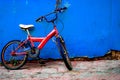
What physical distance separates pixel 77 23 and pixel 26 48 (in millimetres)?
1598

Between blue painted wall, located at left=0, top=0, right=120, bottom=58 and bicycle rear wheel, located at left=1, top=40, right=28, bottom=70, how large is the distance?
1.37 ft

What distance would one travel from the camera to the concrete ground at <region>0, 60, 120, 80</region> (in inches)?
326

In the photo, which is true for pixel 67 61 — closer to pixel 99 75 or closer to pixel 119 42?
pixel 99 75

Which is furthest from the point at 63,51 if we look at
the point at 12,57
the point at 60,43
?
the point at 12,57

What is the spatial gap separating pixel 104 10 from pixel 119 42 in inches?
39.3

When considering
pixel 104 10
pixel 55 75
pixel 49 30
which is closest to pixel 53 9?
pixel 49 30

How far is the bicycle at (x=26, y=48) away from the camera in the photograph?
29.2ft

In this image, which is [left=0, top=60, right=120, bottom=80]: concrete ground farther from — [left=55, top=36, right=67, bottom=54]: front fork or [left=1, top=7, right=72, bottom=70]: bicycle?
[left=55, top=36, right=67, bottom=54]: front fork

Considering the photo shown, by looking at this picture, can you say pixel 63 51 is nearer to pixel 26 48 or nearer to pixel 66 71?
pixel 66 71

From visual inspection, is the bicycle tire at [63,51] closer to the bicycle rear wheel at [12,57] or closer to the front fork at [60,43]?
the front fork at [60,43]

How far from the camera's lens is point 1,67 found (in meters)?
9.55

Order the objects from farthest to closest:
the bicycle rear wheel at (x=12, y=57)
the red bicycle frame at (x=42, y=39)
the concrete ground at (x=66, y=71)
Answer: the bicycle rear wheel at (x=12, y=57) → the red bicycle frame at (x=42, y=39) → the concrete ground at (x=66, y=71)

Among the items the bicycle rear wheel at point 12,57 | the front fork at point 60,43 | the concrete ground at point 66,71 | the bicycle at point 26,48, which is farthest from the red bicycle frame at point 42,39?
the concrete ground at point 66,71

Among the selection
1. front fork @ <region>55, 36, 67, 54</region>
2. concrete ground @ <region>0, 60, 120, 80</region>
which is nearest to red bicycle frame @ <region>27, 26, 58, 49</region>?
front fork @ <region>55, 36, 67, 54</region>
